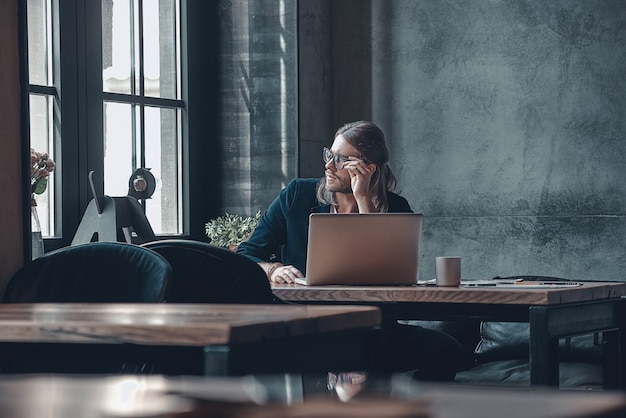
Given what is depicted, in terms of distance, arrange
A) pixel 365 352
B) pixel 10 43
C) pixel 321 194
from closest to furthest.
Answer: pixel 365 352, pixel 10 43, pixel 321 194

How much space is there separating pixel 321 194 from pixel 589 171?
183cm

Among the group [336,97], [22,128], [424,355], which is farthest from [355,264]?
[336,97]

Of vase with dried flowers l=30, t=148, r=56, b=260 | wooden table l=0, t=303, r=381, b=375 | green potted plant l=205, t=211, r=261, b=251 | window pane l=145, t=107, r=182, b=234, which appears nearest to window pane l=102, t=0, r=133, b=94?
window pane l=145, t=107, r=182, b=234

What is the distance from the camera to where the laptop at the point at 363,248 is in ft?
11.2

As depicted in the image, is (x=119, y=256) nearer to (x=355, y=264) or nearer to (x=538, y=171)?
(x=355, y=264)

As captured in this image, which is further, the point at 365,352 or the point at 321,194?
the point at 321,194

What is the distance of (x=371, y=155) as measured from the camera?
14.2ft

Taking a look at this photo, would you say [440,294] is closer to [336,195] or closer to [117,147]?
[336,195]

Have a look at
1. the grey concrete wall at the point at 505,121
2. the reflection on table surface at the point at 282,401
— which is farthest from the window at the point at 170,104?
the reflection on table surface at the point at 282,401

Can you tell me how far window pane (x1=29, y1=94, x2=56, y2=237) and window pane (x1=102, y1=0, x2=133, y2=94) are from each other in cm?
40

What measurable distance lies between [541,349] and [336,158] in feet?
4.60

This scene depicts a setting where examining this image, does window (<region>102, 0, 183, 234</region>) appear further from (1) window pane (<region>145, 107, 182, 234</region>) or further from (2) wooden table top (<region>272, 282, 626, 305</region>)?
(2) wooden table top (<region>272, 282, 626, 305</region>)

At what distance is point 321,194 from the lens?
4352mm

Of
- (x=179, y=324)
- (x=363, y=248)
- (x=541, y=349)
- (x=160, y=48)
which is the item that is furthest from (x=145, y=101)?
(x=179, y=324)
